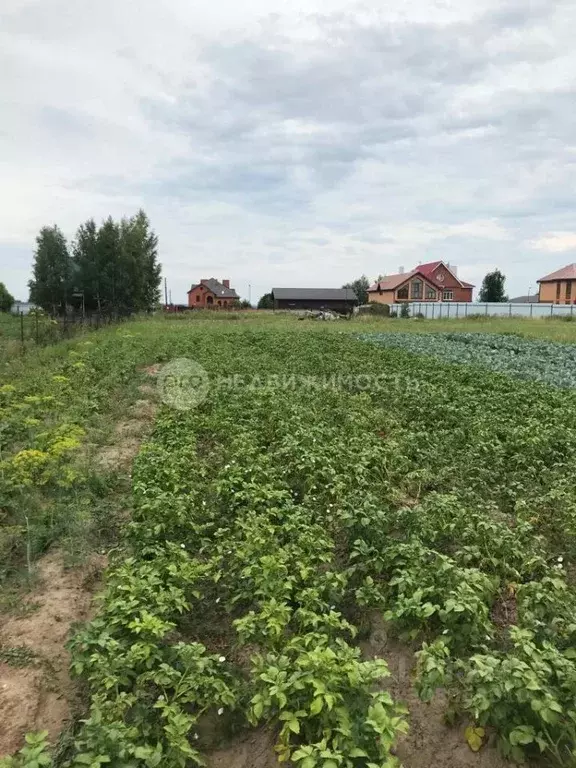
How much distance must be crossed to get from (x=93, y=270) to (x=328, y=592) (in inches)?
1697

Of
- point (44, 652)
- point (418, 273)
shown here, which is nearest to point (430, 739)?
point (44, 652)

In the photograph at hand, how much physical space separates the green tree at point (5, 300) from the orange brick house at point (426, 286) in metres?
40.2

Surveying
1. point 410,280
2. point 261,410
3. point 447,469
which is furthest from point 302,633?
point 410,280

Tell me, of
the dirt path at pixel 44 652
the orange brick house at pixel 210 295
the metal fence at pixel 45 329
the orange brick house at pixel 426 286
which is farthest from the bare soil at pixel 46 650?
the orange brick house at pixel 210 295

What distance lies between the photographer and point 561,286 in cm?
6131

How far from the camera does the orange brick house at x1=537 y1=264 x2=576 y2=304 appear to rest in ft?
197

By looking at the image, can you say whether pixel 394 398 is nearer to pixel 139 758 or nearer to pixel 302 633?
pixel 302 633

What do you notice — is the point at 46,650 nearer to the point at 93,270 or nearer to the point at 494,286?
the point at 93,270

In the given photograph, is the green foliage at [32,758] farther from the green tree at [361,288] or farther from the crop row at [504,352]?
the green tree at [361,288]

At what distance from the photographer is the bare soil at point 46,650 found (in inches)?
124

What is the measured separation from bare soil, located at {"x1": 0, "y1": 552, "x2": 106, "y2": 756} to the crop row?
1122 centimetres

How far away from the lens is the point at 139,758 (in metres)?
2.61

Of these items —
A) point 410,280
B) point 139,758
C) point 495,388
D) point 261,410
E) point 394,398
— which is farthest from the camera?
point 410,280

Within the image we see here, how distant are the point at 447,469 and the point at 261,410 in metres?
3.57
